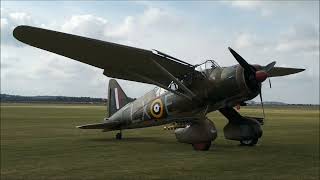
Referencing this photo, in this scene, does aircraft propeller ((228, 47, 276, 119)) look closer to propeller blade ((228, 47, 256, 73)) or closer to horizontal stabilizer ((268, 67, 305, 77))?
propeller blade ((228, 47, 256, 73))

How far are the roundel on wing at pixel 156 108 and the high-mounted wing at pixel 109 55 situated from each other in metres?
0.71

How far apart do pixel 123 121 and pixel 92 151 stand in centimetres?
475

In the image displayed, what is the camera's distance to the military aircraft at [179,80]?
1246 cm

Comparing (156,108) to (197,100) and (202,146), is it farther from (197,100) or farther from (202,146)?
(202,146)

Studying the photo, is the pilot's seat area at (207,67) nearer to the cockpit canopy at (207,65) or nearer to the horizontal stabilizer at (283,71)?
the cockpit canopy at (207,65)

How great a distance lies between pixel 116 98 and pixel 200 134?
6.79 m

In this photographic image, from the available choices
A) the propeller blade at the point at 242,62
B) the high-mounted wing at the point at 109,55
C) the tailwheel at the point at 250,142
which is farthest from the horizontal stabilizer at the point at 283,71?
the propeller blade at the point at 242,62

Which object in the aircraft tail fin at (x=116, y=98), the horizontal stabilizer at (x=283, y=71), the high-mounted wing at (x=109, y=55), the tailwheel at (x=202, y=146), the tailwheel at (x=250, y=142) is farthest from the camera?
the aircraft tail fin at (x=116, y=98)

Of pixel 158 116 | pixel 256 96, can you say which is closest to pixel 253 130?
pixel 256 96

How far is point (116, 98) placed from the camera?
19328 mm

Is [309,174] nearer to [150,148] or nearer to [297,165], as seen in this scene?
[297,165]

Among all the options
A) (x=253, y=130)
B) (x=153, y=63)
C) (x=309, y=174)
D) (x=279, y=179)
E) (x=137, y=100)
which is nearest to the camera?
Answer: (x=279, y=179)

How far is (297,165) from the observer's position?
10.2m

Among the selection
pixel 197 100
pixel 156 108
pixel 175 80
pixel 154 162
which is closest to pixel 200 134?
pixel 197 100
